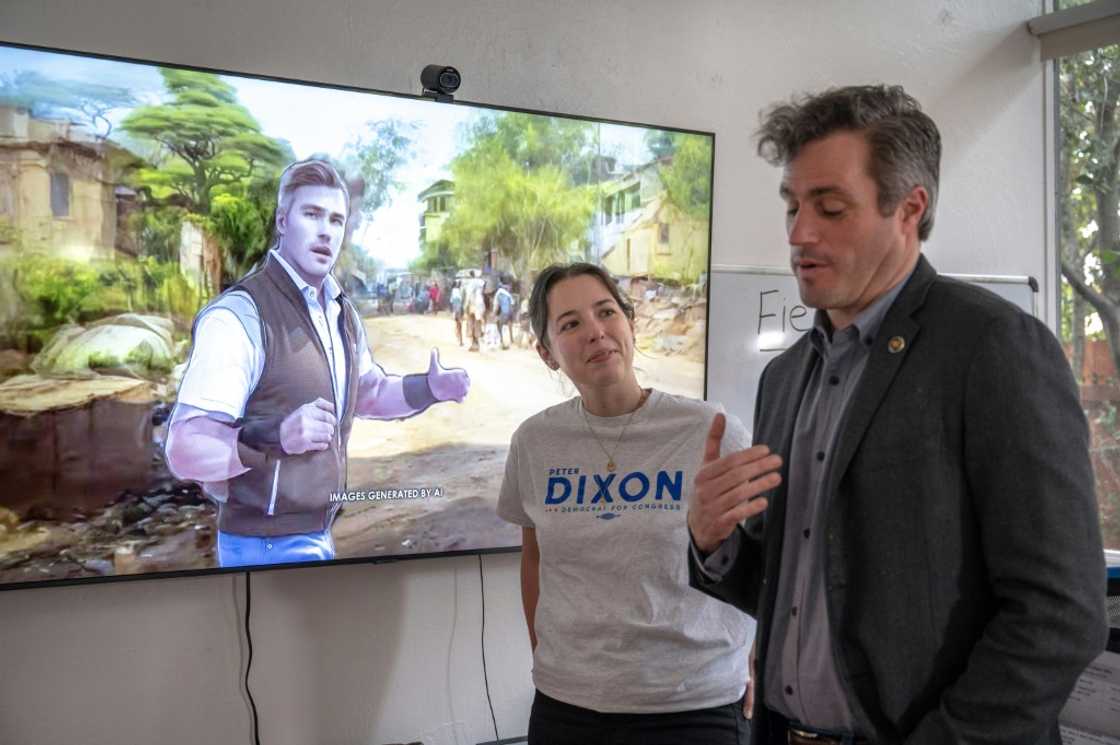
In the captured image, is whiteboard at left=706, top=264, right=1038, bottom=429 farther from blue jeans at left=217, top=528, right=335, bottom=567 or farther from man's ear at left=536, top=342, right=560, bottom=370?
blue jeans at left=217, top=528, right=335, bottom=567

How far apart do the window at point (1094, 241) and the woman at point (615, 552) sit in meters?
2.47

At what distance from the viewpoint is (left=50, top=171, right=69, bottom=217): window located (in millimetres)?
2209

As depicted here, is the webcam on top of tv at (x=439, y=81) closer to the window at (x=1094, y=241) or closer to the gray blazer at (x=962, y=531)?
the gray blazer at (x=962, y=531)

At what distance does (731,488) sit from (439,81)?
5.86ft

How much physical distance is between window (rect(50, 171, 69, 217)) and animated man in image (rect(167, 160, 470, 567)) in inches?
15.3

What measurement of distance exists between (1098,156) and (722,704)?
3069 millimetres

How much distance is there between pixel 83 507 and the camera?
223 cm

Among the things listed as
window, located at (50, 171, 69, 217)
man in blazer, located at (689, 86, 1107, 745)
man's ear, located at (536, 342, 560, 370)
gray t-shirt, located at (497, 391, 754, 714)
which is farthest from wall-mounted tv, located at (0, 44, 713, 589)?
man in blazer, located at (689, 86, 1107, 745)

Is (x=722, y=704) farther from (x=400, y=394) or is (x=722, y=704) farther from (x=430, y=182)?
(x=430, y=182)

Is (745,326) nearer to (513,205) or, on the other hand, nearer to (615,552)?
(513,205)

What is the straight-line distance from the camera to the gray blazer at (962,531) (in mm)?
1026

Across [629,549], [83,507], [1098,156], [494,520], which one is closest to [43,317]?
[83,507]

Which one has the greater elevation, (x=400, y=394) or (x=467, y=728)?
(x=400, y=394)

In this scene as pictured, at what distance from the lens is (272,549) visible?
7.93 feet
